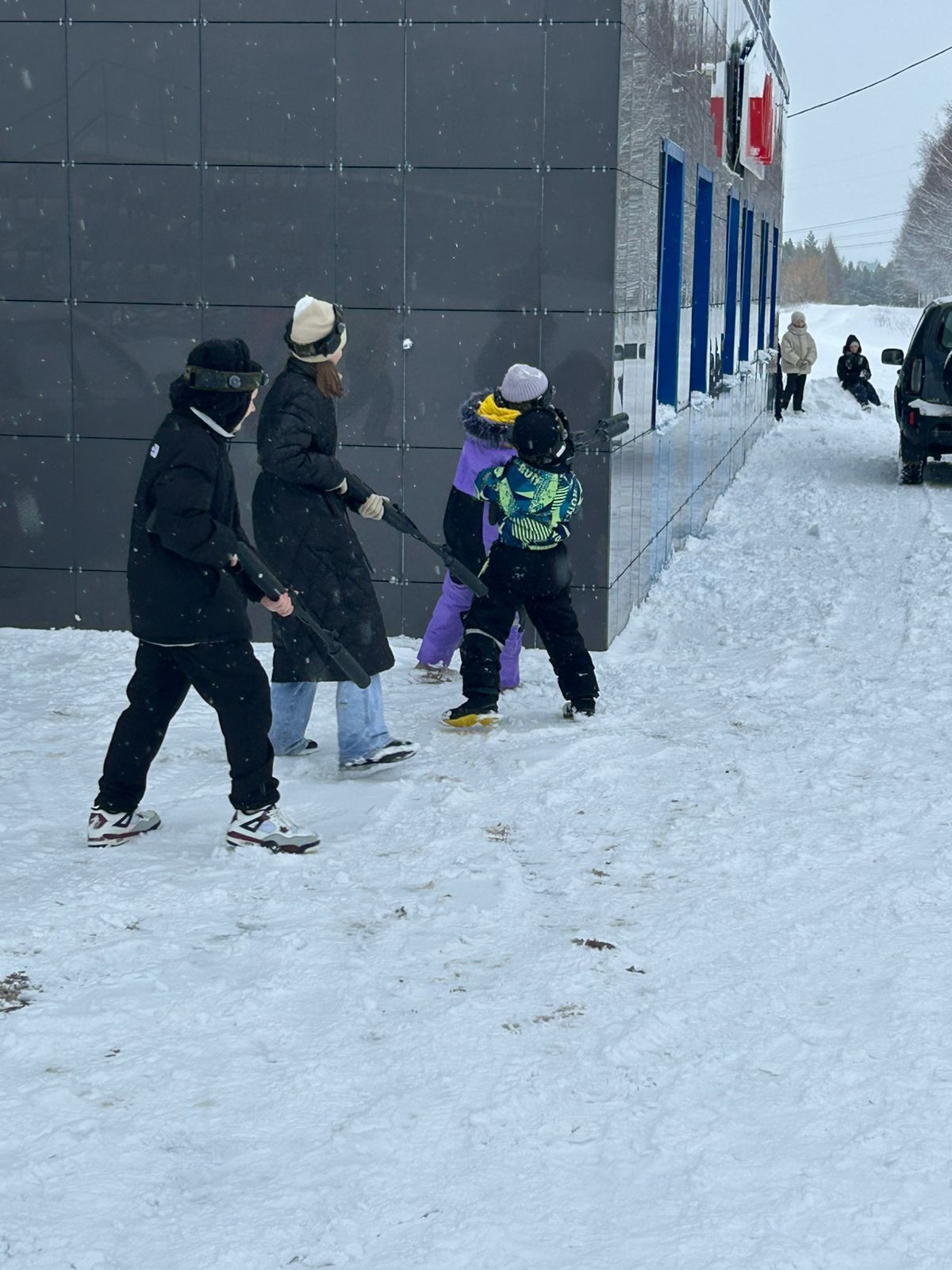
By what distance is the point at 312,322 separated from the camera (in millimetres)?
5383

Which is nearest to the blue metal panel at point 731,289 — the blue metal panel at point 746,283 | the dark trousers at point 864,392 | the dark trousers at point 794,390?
the blue metal panel at point 746,283

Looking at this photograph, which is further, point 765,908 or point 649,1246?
point 765,908

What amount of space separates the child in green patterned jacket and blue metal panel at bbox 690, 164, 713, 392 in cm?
546

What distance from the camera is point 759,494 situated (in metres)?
14.9

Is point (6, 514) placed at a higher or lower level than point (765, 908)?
higher

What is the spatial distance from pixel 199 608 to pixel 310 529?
88 centimetres

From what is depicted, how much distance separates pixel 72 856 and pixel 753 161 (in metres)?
13.1

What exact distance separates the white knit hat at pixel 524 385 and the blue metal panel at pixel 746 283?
10.8 m

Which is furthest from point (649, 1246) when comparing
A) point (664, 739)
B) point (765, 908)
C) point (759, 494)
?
point (759, 494)

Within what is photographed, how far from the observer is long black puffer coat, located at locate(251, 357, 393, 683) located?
5.41 meters

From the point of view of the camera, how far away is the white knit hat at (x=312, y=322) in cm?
536

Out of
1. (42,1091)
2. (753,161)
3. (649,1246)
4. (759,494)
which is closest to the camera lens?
(649,1246)


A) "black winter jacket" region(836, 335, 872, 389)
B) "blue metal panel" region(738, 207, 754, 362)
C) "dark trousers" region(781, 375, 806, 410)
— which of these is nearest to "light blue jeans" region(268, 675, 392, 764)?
"blue metal panel" region(738, 207, 754, 362)

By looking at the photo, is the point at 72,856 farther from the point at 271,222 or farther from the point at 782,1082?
the point at 271,222
